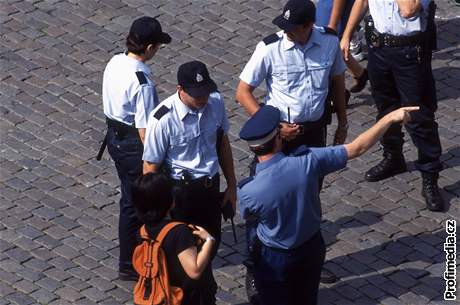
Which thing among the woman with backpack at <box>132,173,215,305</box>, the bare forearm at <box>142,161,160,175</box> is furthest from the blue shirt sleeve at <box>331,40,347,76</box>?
the woman with backpack at <box>132,173,215,305</box>

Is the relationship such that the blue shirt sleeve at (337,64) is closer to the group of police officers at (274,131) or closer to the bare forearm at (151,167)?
the group of police officers at (274,131)

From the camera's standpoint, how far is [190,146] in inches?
316

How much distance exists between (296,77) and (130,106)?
119 centimetres

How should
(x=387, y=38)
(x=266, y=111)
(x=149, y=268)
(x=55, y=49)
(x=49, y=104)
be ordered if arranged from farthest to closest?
(x=55, y=49)
(x=49, y=104)
(x=387, y=38)
(x=266, y=111)
(x=149, y=268)

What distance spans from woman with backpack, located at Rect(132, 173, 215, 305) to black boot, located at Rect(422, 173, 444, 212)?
3228 mm

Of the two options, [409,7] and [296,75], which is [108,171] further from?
[409,7]

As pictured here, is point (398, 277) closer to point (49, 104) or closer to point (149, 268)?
point (149, 268)

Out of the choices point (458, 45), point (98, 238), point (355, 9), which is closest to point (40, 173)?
point (98, 238)

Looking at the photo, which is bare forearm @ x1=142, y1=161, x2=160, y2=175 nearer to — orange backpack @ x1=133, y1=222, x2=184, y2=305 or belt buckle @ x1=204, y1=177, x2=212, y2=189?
belt buckle @ x1=204, y1=177, x2=212, y2=189

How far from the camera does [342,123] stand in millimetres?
8945

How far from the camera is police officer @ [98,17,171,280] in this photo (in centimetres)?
829

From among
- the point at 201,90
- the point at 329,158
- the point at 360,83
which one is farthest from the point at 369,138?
the point at 360,83

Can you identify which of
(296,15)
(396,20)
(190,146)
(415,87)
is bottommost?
(415,87)

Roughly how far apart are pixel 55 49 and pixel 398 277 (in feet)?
14.8
